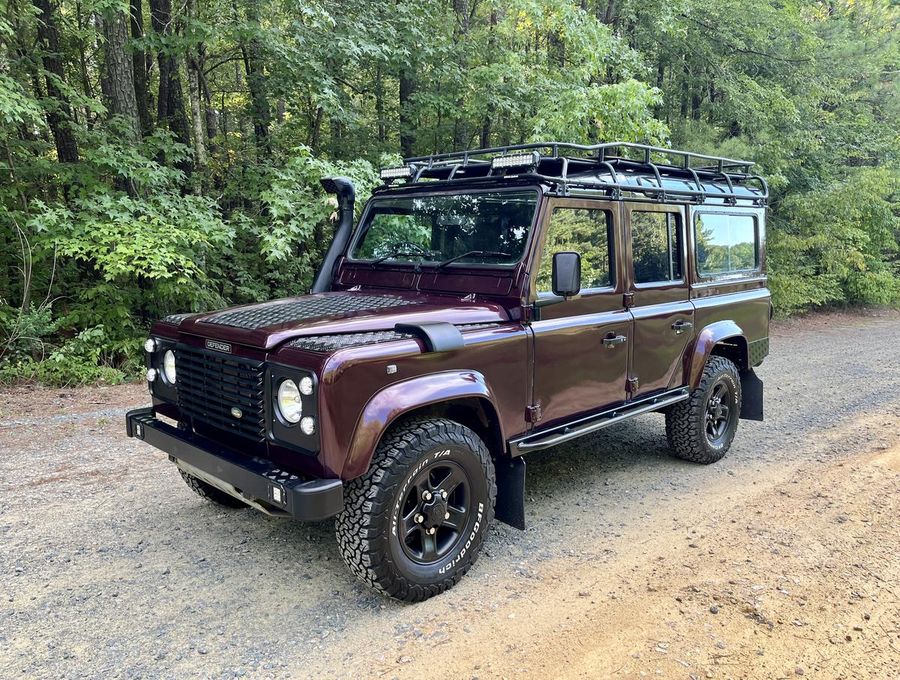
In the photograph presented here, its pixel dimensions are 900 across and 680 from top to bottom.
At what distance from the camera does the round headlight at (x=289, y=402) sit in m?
2.91

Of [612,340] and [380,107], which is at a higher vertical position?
[380,107]

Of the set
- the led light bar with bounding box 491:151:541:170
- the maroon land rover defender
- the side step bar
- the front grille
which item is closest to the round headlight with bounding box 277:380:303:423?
the maroon land rover defender

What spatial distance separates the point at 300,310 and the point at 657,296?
2.52 metres

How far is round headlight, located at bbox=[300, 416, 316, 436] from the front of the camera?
2.83 m

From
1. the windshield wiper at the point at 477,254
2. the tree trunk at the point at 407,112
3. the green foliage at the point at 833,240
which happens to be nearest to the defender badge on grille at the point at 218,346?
the windshield wiper at the point at 477,254

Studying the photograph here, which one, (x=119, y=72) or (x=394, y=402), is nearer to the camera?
(x=394, y=402)

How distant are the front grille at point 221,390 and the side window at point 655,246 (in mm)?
2668

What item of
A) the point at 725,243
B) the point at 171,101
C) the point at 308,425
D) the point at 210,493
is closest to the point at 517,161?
the point at 308,425

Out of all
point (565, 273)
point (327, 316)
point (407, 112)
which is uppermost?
point (407, 112)

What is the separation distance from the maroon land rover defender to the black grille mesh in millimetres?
25

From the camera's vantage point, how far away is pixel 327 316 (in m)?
3.48

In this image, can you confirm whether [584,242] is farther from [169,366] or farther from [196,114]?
[196,114]

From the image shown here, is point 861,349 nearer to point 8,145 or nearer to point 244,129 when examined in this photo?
point 244,129

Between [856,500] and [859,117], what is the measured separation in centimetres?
1409
